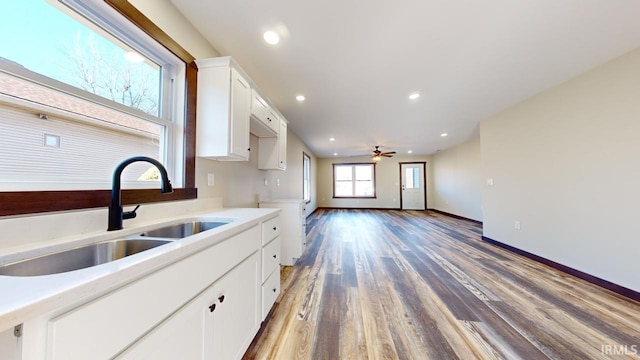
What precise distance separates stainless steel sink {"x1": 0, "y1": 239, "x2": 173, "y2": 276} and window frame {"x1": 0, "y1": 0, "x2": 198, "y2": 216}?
230 millimetres

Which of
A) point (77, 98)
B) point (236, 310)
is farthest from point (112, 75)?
point (236, 310)

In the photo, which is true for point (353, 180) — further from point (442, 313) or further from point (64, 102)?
point (64, 102)

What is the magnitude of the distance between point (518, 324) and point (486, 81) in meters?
2.56

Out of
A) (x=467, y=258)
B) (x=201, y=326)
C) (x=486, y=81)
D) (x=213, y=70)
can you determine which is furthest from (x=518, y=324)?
(x=213, y=70)

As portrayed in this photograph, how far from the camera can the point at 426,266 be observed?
2797 millimetres

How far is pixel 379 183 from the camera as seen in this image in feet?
28.5

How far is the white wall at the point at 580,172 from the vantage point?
207 cm

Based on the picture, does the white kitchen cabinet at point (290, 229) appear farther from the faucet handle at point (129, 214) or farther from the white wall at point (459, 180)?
the white wall at point (459, 180)

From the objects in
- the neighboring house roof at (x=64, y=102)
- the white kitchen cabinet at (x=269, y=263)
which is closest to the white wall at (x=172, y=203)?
the neighboring house roof at (x=64, y=102)

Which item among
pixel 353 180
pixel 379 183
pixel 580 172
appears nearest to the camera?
pixel 580 172

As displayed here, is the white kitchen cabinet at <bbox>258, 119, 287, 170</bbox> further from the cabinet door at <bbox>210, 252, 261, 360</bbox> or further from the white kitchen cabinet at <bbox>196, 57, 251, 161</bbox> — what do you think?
the cabinet door at <bbox>210, 252, 261, 360</bbox>

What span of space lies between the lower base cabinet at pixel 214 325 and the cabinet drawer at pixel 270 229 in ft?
0.57

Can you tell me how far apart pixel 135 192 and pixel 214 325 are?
3.02 feet

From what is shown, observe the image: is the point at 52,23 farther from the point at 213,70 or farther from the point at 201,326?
the point at 201,326
